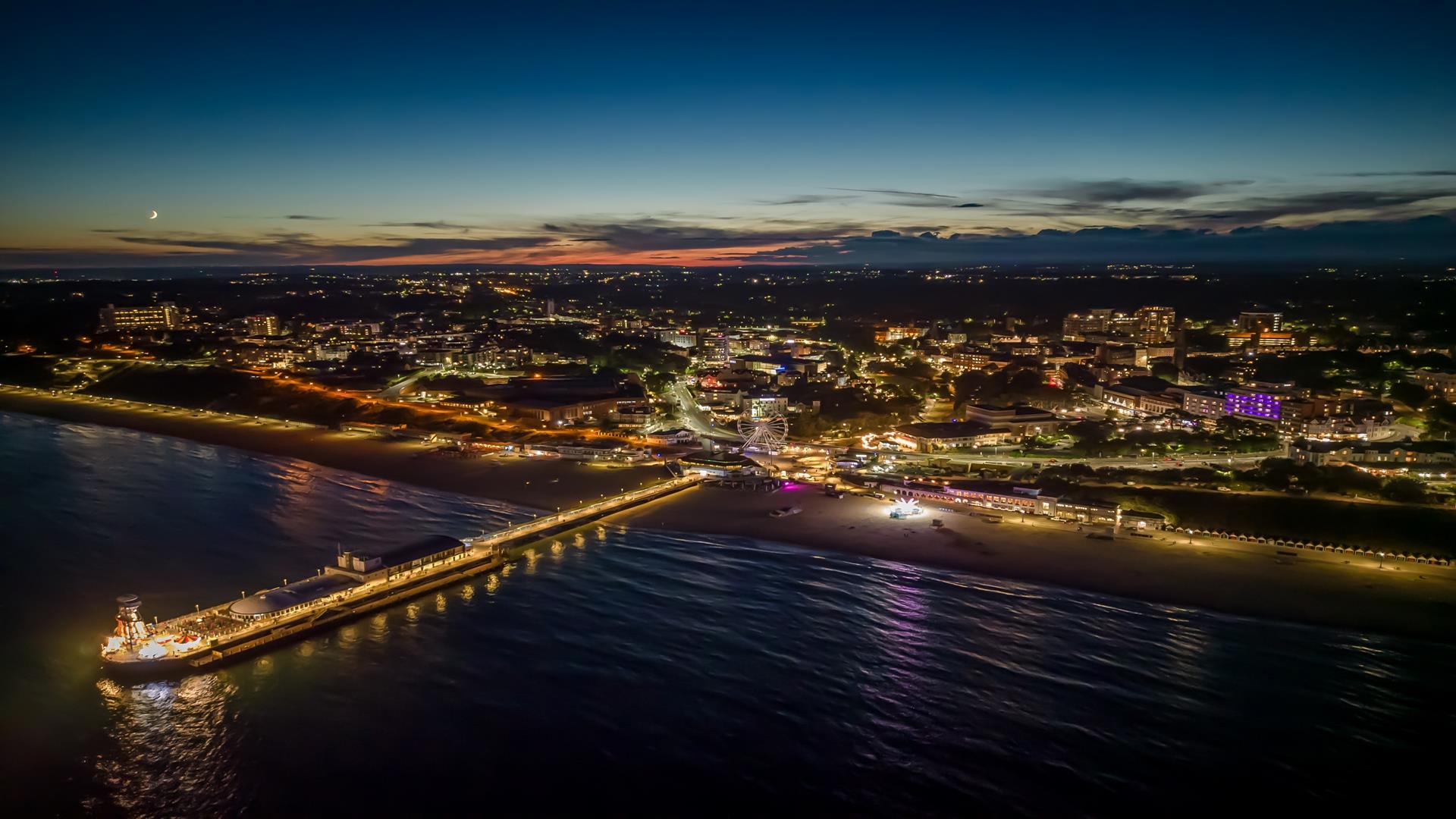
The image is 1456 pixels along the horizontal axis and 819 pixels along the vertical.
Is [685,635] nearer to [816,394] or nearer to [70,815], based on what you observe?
[70,815]

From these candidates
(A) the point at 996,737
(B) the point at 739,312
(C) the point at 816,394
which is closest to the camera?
(A) the point at 996,737

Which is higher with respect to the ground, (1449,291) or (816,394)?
(1449,291)

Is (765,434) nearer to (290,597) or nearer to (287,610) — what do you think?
(290,597)

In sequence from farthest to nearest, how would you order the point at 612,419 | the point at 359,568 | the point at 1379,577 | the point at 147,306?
the point at 147,306, the point at 612,419, the point at 1379,577, the point at 359,568

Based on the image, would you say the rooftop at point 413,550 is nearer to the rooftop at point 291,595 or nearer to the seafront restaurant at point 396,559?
the seafront restaurant at point 396,559

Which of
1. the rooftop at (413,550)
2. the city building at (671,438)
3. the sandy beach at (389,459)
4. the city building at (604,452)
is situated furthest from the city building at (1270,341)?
the rooftop at (413,550)

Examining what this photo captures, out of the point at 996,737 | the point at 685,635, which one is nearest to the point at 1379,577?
the point at 996,737

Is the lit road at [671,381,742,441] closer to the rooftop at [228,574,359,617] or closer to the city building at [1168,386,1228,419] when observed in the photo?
the rooftop at [228,574,359,617]
